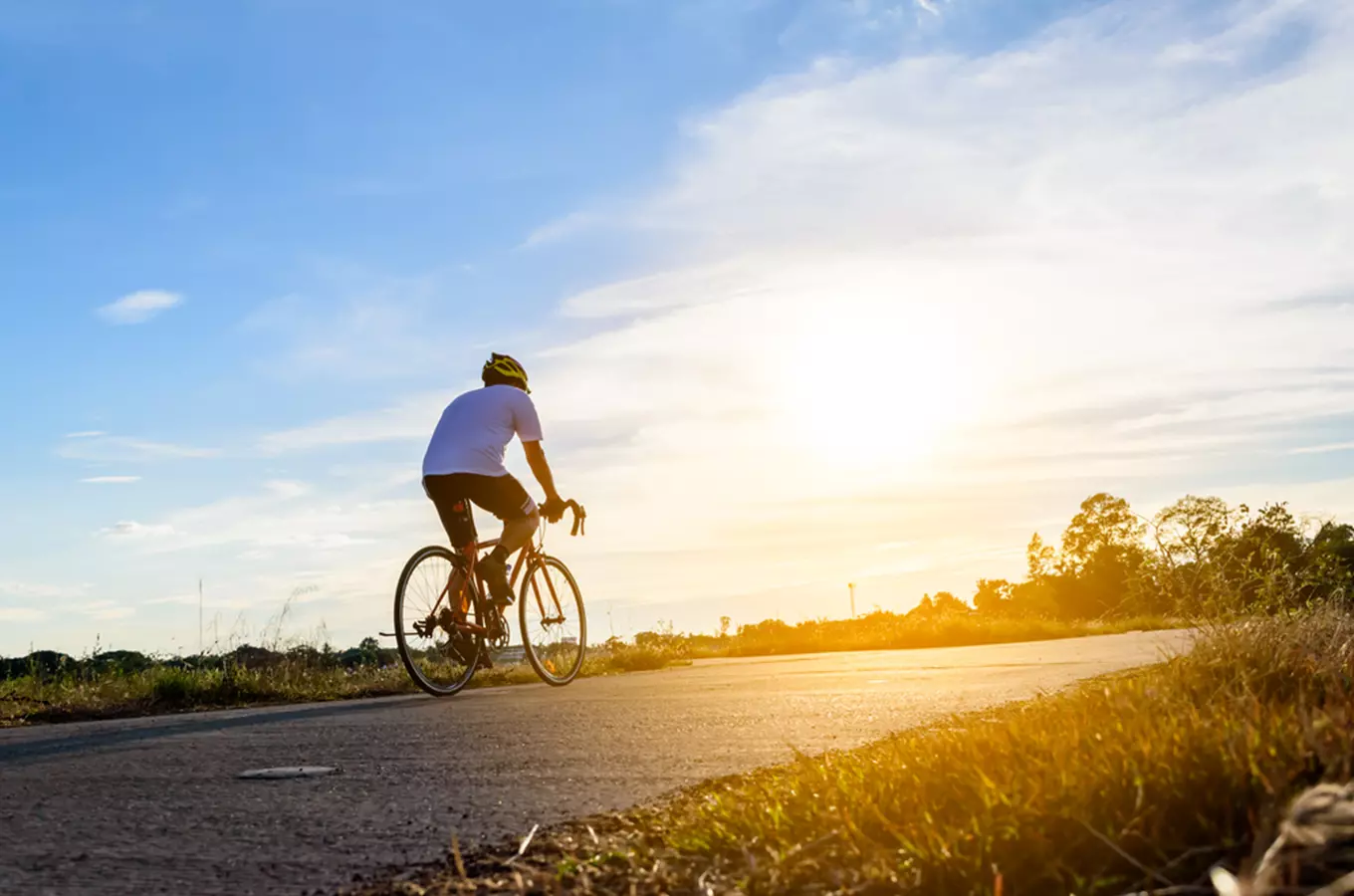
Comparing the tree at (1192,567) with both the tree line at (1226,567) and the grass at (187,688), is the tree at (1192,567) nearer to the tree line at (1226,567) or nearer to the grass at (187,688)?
the tree line at (1226,567)

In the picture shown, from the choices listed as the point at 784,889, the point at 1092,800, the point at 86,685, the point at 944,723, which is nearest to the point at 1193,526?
the point at 944,723

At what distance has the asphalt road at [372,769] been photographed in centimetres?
309

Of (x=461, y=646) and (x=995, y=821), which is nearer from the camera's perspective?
(x=995, y=821)

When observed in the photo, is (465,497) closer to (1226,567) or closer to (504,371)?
(504,371)

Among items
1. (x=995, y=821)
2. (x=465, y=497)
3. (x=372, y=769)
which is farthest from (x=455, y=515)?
(x=995, y=821)

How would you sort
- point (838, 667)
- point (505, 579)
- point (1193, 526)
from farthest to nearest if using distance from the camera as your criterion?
point (838, 667)
point (505, 579)
point (1193, 526)

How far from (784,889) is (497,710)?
506 cm

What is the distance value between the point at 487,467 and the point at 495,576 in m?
1.00

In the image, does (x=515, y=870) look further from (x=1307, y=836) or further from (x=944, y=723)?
(x=944, y=723)

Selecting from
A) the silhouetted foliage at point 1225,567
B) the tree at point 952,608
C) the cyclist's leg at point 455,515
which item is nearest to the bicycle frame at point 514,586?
the cyclist's leg at point 455,515

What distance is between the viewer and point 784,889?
7.40ft

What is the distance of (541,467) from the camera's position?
9.95 m

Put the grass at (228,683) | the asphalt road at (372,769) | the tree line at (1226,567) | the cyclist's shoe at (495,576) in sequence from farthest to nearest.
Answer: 1. the grass at (228,683)
2. the cyclist's shoe at (495,576)
3. the tree line at (1226,567)
4. the asphalt road at (372,769)

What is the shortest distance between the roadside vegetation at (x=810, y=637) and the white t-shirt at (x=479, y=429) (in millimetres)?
3058
